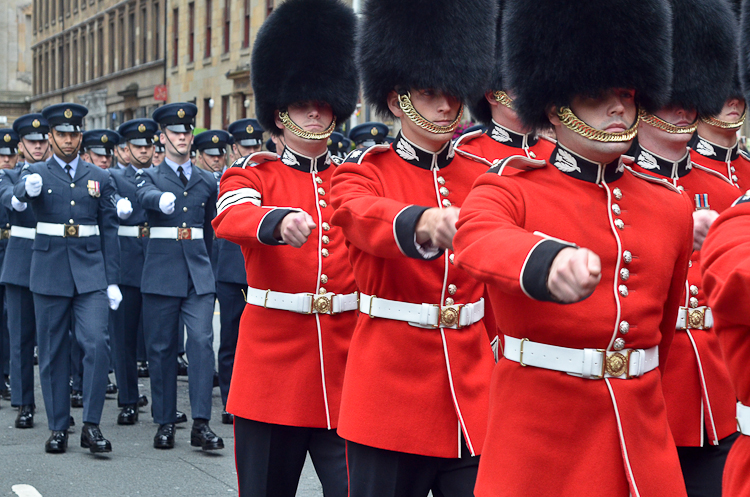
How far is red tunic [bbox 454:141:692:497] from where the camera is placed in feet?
10.1

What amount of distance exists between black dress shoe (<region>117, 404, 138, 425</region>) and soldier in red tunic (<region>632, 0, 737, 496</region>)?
4900mm

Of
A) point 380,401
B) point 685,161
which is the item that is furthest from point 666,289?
point 685,161

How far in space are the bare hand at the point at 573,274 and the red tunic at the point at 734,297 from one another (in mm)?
296

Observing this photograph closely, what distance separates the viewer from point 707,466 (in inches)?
173

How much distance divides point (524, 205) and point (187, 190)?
5338mm

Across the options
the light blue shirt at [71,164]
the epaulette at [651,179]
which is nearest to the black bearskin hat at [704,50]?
the epaulette at [651,179]

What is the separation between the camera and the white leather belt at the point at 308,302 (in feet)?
15.6

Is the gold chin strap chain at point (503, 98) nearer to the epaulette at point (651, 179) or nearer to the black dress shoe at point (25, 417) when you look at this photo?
the epaulette at point (651, 179)

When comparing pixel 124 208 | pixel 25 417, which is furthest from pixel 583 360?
pixel 25 417

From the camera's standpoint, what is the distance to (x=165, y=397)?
7.63 metres

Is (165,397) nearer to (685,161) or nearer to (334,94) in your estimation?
(334,94)

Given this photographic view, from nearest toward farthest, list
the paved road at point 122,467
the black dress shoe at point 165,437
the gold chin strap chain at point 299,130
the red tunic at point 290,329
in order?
1. the red tunic at point 290,329
2. the gold chin strap chain at point 299,130
3. the paved road at point 122,467
4. the black dress shoe at point 165,437

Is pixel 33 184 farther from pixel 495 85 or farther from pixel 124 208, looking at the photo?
pixel 495 85

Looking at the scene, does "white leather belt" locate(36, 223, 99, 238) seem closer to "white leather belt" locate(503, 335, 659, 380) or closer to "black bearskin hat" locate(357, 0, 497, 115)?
"black bearskin hat" locate(357, 0, 497, 115)
